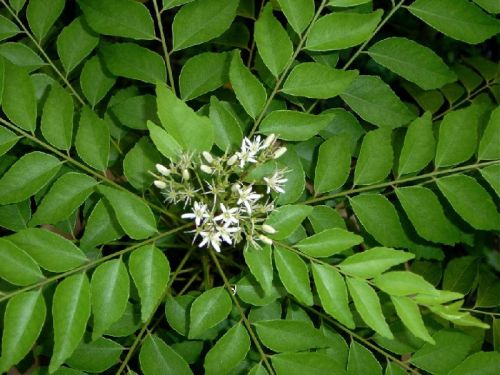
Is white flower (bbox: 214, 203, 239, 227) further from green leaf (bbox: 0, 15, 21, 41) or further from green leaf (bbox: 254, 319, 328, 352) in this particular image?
green leaf (bbox: 0, 15, 21, 41)

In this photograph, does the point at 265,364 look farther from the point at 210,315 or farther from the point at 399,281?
the point at 399,281

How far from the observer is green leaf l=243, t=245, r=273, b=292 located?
0.98 m

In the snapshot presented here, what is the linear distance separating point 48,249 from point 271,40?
0.56 meters

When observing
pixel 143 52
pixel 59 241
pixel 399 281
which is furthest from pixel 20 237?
pixel 399 281

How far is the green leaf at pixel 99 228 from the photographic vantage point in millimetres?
1121

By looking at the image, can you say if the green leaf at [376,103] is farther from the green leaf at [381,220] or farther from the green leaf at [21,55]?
the green leaf at [21,55]

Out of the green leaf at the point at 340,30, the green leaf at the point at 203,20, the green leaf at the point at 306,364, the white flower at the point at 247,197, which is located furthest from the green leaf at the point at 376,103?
the green leaf at the point at 306,364

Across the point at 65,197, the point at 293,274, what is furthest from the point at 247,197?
the point at 65,197

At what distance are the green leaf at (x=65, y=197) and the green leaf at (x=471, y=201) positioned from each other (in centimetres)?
72

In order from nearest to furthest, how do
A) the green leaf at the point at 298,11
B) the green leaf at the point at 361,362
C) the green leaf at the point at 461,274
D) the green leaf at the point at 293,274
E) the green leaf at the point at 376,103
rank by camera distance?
the green leaf at the point at 293,274 → the green leaf at the point at 298,11 → the green leaf at the point at 361,362 → the green leaf at the point at 376,103 → the green leaf at the point at 461,274

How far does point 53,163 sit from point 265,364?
0.59 m

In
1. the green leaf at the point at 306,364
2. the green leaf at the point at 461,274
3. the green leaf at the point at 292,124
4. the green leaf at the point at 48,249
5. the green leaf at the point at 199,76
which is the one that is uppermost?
the green leaf at the point at 199,76

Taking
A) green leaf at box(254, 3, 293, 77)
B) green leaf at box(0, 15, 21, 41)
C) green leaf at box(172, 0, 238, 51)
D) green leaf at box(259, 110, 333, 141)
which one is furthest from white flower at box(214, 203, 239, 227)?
green leaf at box(0, 15, 21, 41)

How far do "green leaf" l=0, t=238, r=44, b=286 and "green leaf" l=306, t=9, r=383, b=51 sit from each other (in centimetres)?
Result: 65
